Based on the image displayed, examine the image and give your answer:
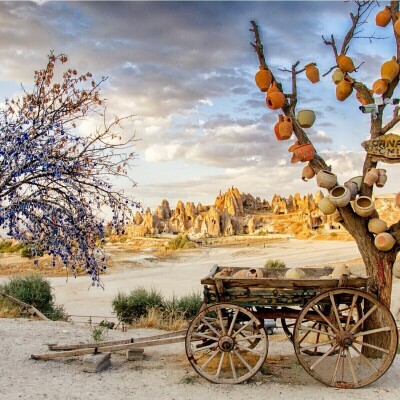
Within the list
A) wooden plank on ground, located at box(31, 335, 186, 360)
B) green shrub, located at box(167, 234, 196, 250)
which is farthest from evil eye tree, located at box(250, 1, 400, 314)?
green shrub, located at box(167, 234, 196, 250)

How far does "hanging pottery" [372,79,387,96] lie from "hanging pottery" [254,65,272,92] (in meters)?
1.58

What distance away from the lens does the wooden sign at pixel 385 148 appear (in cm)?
719

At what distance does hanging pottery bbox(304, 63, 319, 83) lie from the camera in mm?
7965

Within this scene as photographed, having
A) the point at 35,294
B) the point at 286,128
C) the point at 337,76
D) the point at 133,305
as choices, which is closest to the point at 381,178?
the point at 286,128

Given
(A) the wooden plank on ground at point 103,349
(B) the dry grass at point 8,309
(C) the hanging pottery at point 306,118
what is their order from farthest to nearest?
1. (B) the dry grass at point 8,309
2. (C) the hanging pottery at point 306,118
3. (A) the wooden plank on ground at point 103,349

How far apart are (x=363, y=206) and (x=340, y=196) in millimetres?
A: 364

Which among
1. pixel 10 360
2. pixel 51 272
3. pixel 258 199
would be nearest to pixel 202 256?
→ pixel 51 272

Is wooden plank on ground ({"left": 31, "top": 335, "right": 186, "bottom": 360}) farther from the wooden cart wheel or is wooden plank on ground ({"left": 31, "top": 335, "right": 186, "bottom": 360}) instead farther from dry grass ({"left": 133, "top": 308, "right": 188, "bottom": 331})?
dry grass ({"left": 133, "top": 308, "right": 188, "bottom": 331})

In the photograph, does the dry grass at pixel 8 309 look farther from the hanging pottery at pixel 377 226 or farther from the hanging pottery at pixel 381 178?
the hanging pottery at pixel 381 178

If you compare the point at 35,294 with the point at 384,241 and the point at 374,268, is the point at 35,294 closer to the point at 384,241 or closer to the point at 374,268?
the point at 374,268

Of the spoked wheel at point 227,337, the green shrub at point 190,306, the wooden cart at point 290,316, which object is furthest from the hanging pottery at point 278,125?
the green shrub at point 190,306

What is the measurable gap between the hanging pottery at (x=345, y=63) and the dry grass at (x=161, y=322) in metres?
6.12

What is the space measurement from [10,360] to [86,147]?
129 inches

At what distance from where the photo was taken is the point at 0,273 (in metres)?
26.3
